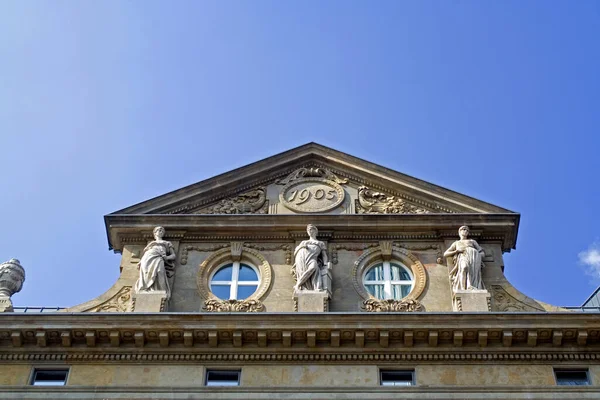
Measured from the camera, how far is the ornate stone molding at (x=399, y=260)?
2789 cm

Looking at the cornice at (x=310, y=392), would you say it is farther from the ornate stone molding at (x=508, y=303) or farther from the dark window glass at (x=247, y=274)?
the dark window glass at (x=247, y=274)

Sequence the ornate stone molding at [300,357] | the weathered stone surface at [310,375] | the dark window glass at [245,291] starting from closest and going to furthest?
the weathered stone surface at [310,375]
the ornate stone molding at [300,357]
the dark window glass at [245,291]

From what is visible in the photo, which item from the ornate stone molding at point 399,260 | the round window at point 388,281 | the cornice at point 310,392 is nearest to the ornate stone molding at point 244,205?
the ornate stone molding at point 399,260

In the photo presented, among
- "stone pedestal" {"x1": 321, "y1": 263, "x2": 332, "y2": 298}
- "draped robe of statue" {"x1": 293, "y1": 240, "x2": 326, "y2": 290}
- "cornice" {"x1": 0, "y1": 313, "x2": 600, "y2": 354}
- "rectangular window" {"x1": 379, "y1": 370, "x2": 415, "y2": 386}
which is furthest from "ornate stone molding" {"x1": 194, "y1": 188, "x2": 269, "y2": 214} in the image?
"rectangular window" {"x1": 379, "y1": 370, "x2": 415, "y2": 386}

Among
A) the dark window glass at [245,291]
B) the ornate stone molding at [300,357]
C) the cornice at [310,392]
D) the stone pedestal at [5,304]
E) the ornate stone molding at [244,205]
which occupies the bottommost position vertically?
the cornice at [310,392]

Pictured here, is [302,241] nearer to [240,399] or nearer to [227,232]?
[227,232]

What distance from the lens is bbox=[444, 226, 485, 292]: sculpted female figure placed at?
27578 mm

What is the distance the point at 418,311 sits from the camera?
27172 millimetres

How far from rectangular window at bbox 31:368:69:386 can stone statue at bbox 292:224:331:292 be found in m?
6.59

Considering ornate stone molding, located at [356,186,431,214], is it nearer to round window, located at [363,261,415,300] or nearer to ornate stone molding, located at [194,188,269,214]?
round window, located at [363,261,415,300]

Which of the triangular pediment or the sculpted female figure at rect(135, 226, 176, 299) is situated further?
the triangular pediment

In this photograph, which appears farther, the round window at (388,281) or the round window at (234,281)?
the round window at (234,281)

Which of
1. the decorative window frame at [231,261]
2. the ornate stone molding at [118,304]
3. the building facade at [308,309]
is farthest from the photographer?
the decorative window frame at [231,261]

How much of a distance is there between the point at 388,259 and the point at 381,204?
2280mm
